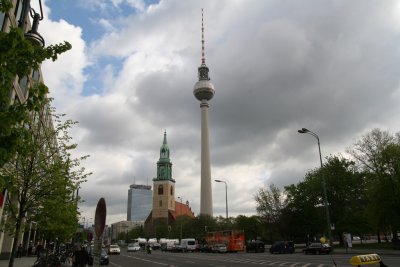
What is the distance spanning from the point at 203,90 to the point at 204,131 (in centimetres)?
1749

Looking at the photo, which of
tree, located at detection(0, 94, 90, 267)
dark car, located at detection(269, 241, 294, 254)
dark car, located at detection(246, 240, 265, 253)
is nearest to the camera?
tree, located at detection(0, 94, 90, 267)

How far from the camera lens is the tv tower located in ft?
391

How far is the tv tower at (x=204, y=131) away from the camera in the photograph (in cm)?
11931

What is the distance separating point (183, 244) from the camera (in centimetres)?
7244

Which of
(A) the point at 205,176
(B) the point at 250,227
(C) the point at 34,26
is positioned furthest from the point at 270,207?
(C) the point at 34,26

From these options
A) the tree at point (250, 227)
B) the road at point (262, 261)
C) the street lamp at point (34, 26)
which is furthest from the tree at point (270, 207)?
the street lamp at point (34, 26)

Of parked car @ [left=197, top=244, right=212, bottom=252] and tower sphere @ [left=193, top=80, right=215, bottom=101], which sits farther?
tower sphere @ [left=193, top=80, right=215, bottom=101]

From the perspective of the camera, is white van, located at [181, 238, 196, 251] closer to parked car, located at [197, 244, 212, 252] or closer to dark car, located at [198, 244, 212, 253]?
parked car, located at [197, 244, 212, 252]

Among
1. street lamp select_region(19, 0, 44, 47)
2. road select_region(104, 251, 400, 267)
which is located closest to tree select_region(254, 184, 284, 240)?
road select_region(104, 251, 400, 267)

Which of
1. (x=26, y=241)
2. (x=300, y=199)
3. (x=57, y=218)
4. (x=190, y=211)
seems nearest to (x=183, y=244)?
(x=300, y=199)

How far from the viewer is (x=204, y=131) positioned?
126 m

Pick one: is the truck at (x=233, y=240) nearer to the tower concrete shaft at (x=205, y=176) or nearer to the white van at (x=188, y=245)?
the white van at (x=188, y=245)

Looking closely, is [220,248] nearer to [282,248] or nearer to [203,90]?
[282,248]

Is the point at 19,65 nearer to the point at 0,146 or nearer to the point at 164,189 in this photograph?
the point at 0,146
